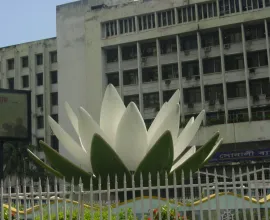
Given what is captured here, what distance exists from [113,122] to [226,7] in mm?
27473

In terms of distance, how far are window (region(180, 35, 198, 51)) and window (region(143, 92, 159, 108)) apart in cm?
433

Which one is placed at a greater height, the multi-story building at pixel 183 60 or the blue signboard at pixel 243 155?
the multi-story building at pixel 183 60

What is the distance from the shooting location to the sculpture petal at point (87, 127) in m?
13.6

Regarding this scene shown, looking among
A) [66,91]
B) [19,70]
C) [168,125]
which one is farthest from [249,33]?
[168,125]

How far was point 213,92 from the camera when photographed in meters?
40.2

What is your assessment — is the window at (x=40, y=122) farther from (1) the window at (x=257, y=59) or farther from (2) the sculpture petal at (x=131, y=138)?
(2) the sculpture petal at (x=131, y=138)

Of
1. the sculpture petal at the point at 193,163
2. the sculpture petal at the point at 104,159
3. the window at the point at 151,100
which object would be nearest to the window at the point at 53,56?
the window at the point at 151,100

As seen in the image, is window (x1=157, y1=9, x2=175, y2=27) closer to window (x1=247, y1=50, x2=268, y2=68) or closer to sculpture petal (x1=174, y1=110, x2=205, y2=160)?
window (x1=247, y1=50, x2=268, y2=68)

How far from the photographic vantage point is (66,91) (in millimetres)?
46094

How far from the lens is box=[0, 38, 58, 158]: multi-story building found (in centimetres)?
5084

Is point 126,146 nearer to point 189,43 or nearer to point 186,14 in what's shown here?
point 186,14

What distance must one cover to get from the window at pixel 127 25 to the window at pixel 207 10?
18.6ft

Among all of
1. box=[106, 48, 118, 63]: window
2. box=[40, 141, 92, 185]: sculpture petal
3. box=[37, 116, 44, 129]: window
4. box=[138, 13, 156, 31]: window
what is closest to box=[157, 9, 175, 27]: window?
Result: box=[138, 13, 156, 31]: window

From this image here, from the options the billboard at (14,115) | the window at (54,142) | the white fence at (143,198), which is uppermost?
the window at (54,142)
